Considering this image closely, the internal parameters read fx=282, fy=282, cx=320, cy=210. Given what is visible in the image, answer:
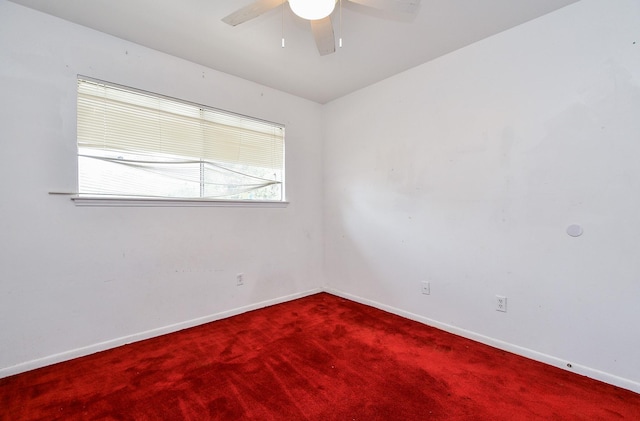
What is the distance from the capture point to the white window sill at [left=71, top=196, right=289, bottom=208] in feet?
6.99

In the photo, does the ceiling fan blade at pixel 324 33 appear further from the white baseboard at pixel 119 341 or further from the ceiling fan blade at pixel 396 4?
the white baseboard at pixel 119 341

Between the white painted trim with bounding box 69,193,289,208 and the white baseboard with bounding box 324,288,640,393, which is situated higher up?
the white painted trim with bounding box 69,193,289,208

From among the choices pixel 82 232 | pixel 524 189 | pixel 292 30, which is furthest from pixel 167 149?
pixel 524 189

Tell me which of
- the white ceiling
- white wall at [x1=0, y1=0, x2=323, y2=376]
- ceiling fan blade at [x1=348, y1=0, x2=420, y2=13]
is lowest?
white wall at [x1=0, y1=0, x2=323, y2=376]

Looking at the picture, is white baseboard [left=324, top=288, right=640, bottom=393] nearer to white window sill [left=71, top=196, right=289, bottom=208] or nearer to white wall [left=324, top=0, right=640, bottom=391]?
white wall [left=324, top=0, right=640, bottom=391]

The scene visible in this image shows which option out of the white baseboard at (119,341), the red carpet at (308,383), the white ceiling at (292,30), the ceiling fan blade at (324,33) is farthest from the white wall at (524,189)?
the white baseboard at (119,341)

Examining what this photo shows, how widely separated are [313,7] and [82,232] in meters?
2.23

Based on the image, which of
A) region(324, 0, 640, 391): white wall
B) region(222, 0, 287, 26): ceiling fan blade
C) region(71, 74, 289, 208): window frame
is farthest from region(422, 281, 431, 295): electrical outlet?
region(222, 0, 287, 26): ceiling fan blade

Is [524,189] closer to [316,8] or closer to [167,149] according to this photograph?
[316,8]

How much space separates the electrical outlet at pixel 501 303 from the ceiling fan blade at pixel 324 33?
88.6 inches

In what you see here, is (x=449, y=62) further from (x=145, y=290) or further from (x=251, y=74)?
→ (x=145, y=290)

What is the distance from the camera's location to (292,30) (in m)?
2.14

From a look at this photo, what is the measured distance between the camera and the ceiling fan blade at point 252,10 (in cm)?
149

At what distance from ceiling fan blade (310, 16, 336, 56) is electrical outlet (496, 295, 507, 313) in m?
2.25
